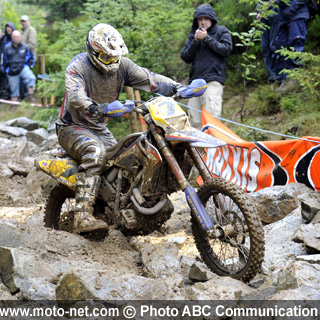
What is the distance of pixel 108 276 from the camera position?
4.13 metres

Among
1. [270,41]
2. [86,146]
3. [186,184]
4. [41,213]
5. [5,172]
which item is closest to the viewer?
[186,184]

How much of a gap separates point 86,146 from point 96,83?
778 mm

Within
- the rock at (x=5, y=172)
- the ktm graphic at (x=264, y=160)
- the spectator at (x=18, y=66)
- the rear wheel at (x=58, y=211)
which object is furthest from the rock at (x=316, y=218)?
the spectator at (x=18, y=66)

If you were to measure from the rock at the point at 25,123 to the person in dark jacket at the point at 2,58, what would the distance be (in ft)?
7.10

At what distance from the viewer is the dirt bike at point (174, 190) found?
479 centimetres

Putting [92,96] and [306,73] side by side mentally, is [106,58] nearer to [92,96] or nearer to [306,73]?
[92,96]

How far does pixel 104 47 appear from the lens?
5.74 metres

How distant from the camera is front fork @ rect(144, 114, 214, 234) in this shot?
4.86m

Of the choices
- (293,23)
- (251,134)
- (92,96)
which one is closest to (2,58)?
(293,23)

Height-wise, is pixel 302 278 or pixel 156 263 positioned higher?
pixel 302 278

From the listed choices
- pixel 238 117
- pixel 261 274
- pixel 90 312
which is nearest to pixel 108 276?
pixel 90 312

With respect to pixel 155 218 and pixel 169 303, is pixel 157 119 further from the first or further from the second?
pixel 169 303

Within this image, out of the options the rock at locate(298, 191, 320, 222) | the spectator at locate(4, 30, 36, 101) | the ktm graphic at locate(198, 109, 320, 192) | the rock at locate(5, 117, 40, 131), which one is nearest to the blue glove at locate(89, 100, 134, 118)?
the rock at locate(298, 191, 320, 222)

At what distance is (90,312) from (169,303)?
1.88ft
